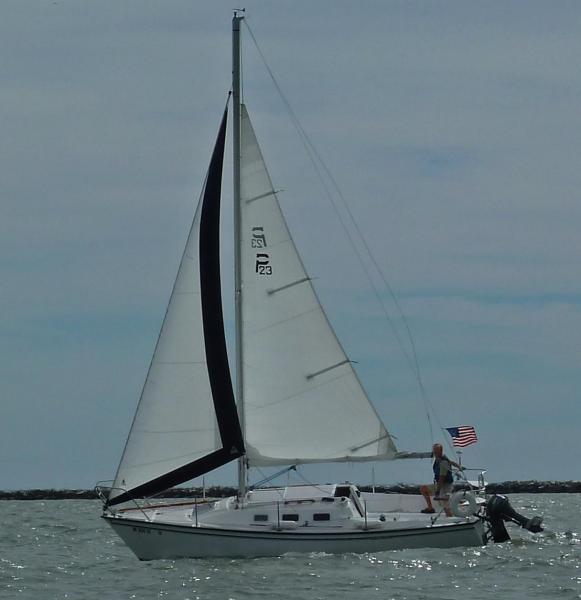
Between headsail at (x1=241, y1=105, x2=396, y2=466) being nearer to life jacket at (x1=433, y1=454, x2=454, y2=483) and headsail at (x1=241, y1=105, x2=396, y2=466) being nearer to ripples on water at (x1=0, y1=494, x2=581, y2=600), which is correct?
life jacket at (x1=433, y1=454, x2=454, y2=483)

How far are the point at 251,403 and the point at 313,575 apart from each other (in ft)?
14.8

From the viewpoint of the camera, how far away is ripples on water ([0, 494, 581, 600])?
21.7 meters

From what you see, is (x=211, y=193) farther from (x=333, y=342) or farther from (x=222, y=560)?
(x=222, y=560)

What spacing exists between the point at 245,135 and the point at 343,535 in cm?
784

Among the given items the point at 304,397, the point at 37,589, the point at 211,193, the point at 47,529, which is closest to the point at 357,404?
the point at 304,397

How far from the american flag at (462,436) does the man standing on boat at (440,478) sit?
37 centimetres

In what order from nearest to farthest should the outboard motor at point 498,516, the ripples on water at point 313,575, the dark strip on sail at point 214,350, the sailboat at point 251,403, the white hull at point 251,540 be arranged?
the ripples on water at point 313,575
the white hull at point 251,540
the sailboat at point 251,403
the dark strip on sail at point 214,350
the outboard motor at point 498,516

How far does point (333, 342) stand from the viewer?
27344mm

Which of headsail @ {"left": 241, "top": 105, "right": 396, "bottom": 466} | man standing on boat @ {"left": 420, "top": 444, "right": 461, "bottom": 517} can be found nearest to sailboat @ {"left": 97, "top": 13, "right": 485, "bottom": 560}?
headsail @ {"left": 241, "top": 105, "right": 396, "bottom": 466}

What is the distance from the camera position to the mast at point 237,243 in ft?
87.6

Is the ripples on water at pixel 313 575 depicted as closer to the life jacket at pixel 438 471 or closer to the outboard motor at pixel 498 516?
the outboard motor at pixel 498 516

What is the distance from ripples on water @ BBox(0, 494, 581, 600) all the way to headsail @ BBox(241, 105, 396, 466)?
2429 millimetres

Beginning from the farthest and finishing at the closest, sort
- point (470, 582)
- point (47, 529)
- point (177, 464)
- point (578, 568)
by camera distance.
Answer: point (47, 529) → point (177, 464) → point (578, 568) → point (470, 582)

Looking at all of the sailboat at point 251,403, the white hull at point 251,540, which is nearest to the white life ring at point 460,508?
the sailboat at point 251,403
